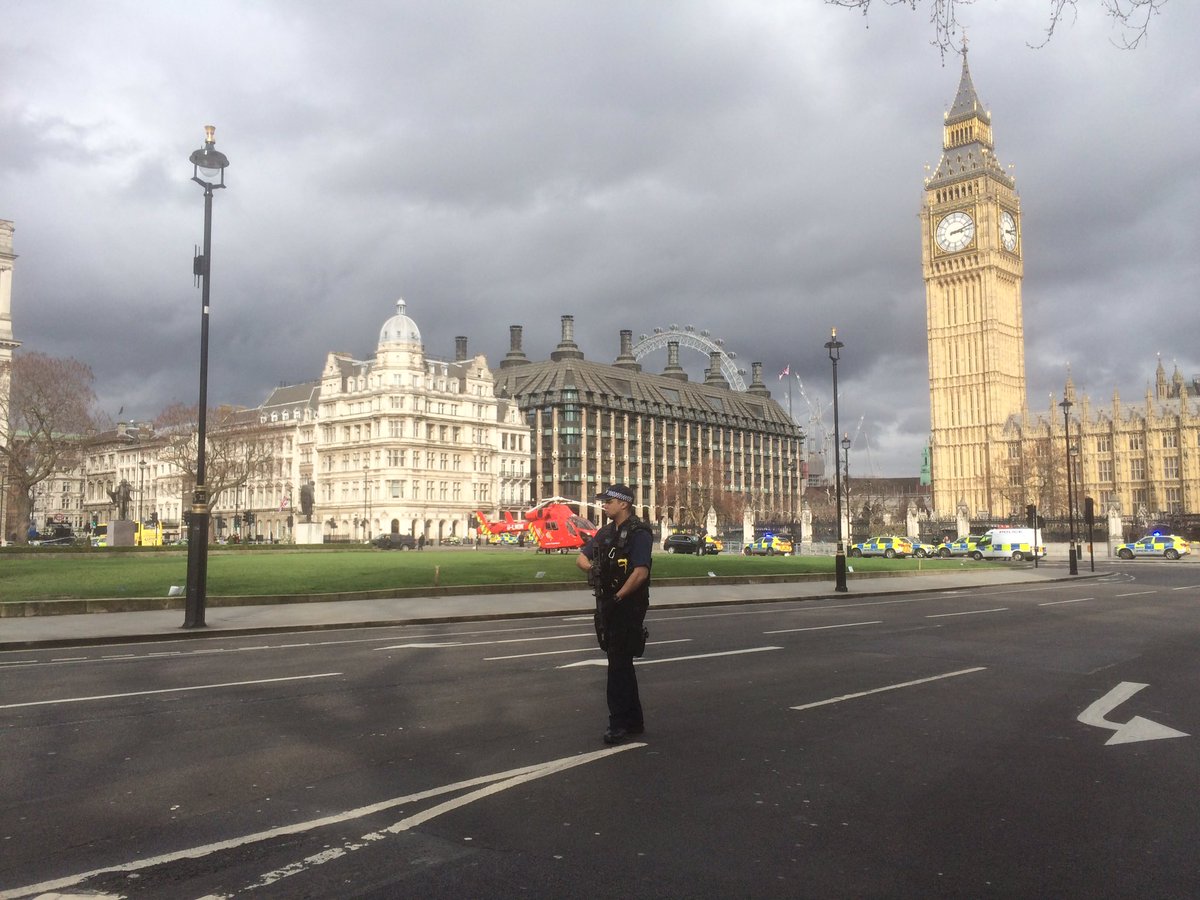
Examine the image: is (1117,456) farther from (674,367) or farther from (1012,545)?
(1012,545)

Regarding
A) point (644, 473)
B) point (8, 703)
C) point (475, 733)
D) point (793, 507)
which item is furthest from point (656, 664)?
point (793, 507)

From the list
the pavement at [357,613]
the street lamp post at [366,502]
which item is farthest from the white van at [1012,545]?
the street lamp post at [366,502]

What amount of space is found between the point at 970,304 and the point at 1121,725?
13576 centimetres

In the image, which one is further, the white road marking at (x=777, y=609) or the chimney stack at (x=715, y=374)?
the chimney stack at (x=715, y=374)

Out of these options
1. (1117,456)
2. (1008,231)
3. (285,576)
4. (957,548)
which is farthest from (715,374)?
(285,576)

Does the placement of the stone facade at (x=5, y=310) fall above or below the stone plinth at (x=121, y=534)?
above

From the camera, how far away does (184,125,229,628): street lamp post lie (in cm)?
1689

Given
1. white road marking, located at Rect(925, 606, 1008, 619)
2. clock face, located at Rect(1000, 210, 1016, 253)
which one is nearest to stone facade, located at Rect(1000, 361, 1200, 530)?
clock face, located at Rect(1000, 210, 1016, 253)

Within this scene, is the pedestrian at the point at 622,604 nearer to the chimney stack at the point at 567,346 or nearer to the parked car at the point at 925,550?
the parked car at the point at 925,550

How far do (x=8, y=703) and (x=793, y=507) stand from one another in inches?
6139

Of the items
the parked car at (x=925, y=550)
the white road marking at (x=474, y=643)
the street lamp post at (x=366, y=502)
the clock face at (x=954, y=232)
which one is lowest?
the parked car at (x=925, y=550)

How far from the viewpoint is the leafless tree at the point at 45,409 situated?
5094 centimetres

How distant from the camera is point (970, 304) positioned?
436ft

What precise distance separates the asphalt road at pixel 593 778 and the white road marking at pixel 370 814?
0.07 feet
